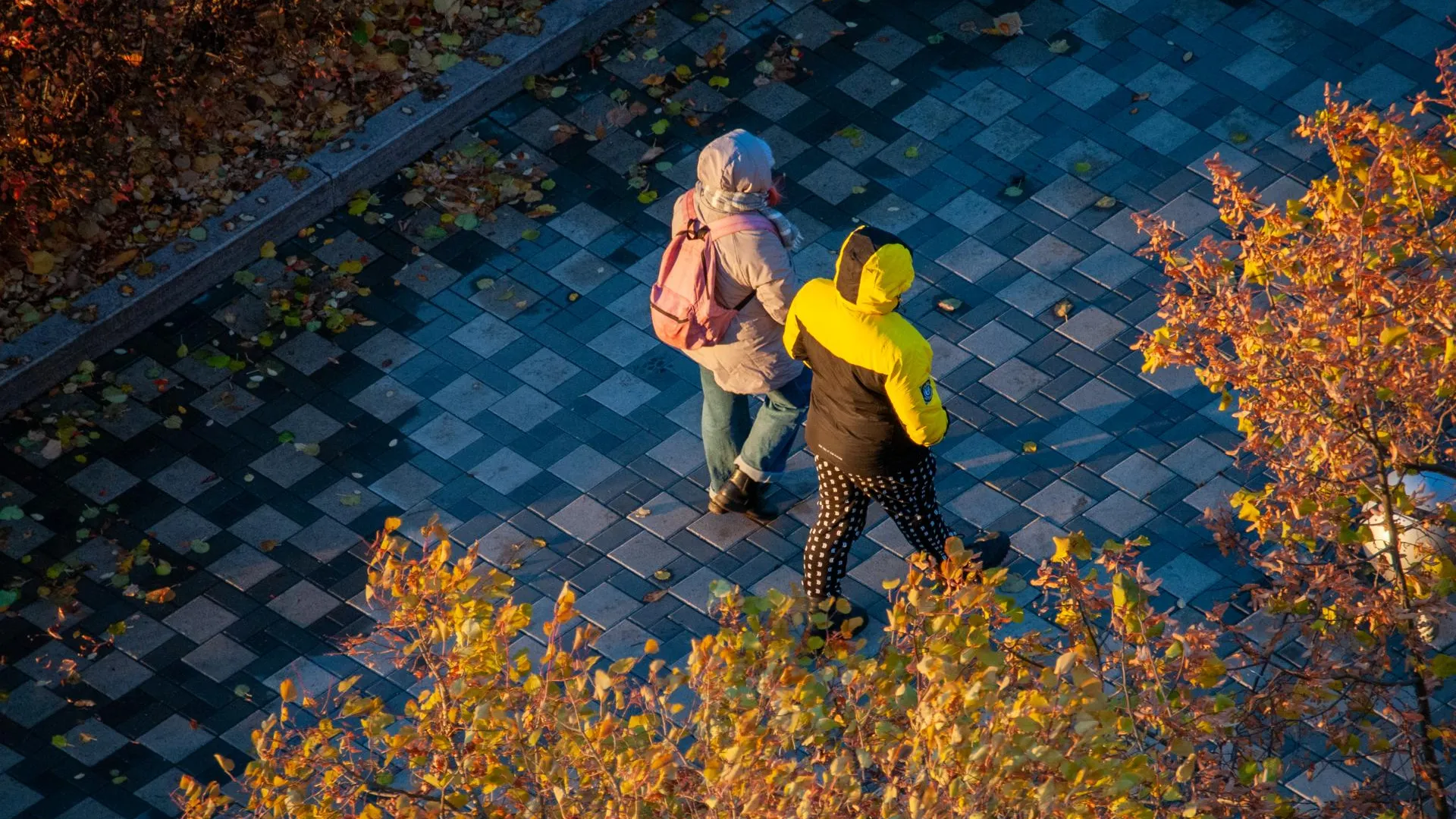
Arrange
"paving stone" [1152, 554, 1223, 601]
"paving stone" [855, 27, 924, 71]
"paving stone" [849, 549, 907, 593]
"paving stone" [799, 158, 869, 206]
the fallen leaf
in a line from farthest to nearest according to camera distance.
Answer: the fallen leaf
"paving stone" [855, 27, 924, 71]
"paving stone" [799, 158, 869, 206]
"paving stone" [849, 549, 907, 593]
"paving stone" [1152, 554, 1223, 601]

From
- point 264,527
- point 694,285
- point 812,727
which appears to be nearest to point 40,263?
point 264,527

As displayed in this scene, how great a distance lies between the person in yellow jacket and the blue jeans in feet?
1.56

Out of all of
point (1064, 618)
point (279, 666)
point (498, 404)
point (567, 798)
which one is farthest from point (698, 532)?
point (567, 798)

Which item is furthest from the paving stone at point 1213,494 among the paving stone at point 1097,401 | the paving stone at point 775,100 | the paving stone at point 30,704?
the paving stone at point 30,704

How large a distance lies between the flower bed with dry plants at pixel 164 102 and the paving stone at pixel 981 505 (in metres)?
3.83

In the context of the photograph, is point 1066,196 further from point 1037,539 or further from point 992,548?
point 992,548

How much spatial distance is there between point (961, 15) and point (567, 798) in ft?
23.0

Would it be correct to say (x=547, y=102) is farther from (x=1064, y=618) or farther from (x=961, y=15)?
(x=1064, y=618)

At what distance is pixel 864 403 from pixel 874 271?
1.99 ft

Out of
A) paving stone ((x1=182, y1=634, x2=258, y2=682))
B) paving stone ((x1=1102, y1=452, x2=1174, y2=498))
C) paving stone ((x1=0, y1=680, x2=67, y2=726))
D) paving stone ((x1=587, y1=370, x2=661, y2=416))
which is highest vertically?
paving stone ((x1=1102, y1=452, x2=1174, y2=498))

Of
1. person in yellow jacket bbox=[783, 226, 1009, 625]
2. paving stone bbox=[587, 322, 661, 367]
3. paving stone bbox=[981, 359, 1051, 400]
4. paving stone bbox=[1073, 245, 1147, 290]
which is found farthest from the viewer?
paving stone bbox=[1073, 245, 1147, 290]

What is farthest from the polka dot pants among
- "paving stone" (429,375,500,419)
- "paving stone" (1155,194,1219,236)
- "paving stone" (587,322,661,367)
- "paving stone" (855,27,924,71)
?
"paving stone" (855,27,924,71)

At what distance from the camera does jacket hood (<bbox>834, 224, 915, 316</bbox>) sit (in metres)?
6.36

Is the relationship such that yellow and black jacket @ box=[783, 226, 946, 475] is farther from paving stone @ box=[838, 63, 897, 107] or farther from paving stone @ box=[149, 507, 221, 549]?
paving stone @ box=[838, 63, 897, 107]
